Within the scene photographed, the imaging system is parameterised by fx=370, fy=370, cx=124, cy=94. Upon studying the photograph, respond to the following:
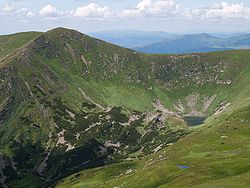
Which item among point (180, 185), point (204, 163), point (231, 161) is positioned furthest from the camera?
point (204, 163)

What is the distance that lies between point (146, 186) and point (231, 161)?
36.6 metres

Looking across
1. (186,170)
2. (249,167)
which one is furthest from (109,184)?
(249,167)

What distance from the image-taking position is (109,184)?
18925 cm

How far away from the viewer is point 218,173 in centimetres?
13700

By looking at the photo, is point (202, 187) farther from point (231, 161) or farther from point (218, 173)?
point (231, 161)

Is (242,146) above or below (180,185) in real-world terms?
below

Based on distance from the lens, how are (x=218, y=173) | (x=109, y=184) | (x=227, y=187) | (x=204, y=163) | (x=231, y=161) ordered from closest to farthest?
(x=227, y=187) → (x=218, y=173) → (x=231, y=161) → (x=204, y=163) → (x=109, y=184)

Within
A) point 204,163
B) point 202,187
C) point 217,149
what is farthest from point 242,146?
point 202,187

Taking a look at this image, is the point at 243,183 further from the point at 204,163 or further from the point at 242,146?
the point at 242,146

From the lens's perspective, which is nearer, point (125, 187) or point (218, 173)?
point (218, 173)

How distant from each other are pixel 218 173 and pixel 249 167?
11.4m

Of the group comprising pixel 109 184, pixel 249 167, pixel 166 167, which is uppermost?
pixel 249 167

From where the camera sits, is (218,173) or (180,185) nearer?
(180,185)

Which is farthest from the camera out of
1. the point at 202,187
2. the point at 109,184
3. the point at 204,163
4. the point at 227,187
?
the point at 109,184
